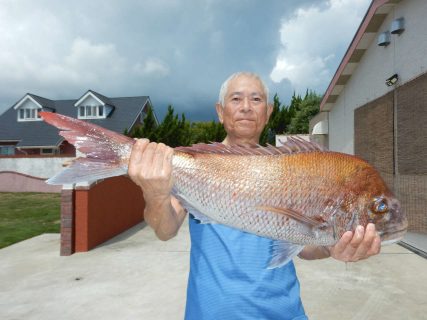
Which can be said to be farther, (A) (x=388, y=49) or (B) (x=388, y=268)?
(A) (x=388, y=49)

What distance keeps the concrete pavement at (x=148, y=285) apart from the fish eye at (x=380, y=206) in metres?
3.53

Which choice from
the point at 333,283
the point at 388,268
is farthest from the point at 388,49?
the point at 333,283

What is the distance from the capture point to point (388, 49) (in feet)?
31.2

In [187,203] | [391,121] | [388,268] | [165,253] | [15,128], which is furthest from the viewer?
[15,128]

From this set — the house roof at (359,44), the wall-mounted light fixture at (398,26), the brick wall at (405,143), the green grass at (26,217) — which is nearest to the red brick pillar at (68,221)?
the green grass at (26,217)

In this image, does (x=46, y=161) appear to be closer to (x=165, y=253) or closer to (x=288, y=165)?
(x=165, y=253)

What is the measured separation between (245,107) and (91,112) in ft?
107

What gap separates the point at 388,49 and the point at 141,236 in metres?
8.48

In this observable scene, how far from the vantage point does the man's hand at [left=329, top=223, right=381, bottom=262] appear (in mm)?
1652

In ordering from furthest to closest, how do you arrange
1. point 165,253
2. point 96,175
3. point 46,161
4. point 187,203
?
point 46,161 → point 165,253 → point 187,203 → point 96,175

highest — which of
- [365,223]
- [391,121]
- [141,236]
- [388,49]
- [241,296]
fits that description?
[388,49]

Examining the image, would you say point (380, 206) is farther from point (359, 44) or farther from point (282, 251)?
point (359, 44)

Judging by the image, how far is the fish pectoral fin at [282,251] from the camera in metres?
1.69

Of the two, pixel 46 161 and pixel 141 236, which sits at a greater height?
pixel 46 161
